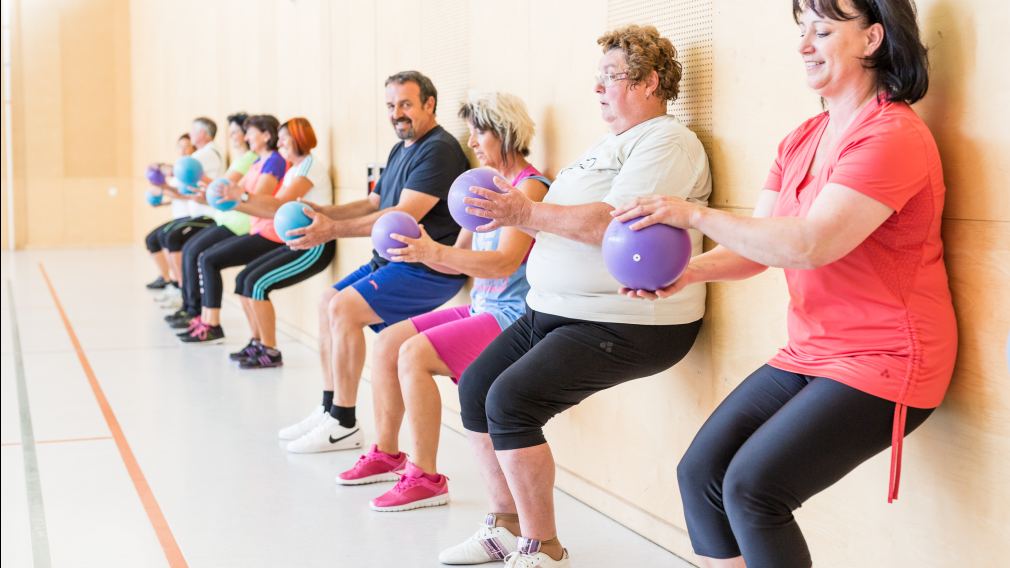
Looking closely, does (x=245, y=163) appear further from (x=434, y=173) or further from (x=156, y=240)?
(x=434, y=173)

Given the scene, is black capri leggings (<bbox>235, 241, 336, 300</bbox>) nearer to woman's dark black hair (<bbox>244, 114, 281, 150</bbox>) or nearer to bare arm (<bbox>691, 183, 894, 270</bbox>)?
woman's dark black hair (<bbox>244, 114, 281, 150</bbox>)

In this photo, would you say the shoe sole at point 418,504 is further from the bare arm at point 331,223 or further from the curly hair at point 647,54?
the curly hair at point 647,54

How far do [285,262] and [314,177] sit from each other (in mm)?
515

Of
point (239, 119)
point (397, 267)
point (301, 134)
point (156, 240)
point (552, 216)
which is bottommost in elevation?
point (156, 240)

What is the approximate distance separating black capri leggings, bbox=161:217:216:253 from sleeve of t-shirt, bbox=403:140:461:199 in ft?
12.8

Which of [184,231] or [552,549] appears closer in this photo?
[552,549]

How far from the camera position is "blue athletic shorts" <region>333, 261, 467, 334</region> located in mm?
3787

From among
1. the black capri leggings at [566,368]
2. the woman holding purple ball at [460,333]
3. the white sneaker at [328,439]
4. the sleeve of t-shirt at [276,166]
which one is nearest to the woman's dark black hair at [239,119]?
the sleeve of t-shirt at [276,166]

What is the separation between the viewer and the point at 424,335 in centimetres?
313

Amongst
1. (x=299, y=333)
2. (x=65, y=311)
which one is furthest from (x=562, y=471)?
(x=65, y=311)

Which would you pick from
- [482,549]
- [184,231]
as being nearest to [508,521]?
[482,549]

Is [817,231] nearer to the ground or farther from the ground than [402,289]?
farther from the ground

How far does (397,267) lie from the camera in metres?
3.81

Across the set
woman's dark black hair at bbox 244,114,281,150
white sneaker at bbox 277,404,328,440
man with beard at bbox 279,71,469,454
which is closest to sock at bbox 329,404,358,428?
man with beard at bbox 279,71,469,454
